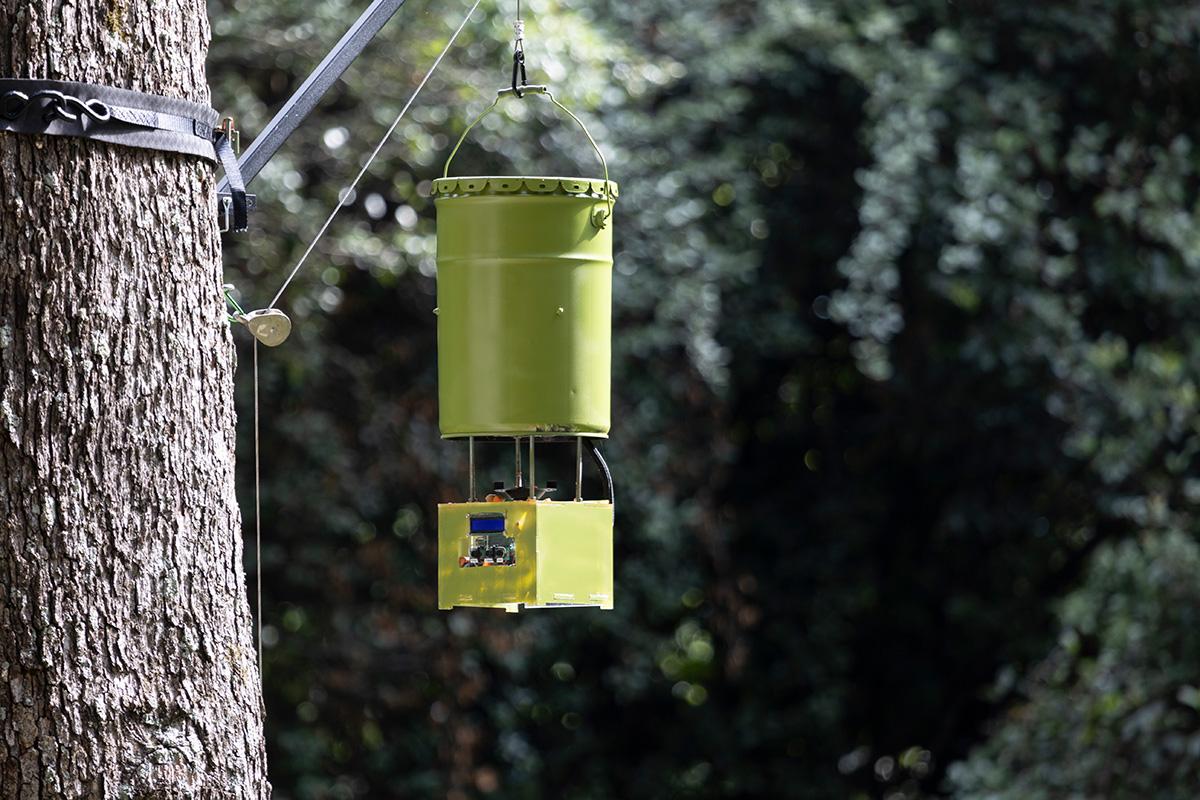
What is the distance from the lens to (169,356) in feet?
7.62

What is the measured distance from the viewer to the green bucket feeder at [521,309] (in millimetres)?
2555

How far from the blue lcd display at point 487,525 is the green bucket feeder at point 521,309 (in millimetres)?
123

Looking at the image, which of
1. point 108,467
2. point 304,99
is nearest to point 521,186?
point 304,99

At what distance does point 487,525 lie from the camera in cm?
252

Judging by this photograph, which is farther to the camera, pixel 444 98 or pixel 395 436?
pixel 395 436

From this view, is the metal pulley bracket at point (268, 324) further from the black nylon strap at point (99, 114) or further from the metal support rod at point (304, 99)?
the black nylon strap at point (99, 114)

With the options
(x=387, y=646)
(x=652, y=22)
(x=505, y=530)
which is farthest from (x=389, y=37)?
(x=505, y=530)

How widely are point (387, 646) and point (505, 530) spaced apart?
13.7 ft

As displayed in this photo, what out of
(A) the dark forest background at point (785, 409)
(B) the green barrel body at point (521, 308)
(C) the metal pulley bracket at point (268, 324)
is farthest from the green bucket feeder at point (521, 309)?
(A) the dark forest background at point (785, 409)

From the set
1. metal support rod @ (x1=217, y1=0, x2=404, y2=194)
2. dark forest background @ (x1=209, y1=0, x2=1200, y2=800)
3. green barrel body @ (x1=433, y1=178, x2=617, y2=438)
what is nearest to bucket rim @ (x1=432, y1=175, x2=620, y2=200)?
green barrel body @ (x1=433, y1=178, x2=617, y2=438)

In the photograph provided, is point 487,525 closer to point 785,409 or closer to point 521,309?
point 521,309

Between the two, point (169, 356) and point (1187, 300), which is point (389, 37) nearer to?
point (1187, 300)

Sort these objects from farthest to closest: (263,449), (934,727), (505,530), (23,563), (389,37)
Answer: (934,727) < (263,449) < (389,37) < (505,530) < (23,563)

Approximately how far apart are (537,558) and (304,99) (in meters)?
0.72
